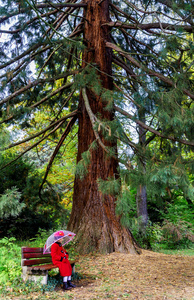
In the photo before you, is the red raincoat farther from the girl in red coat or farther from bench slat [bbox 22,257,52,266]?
bench slat [bbox 22,257,52,266]

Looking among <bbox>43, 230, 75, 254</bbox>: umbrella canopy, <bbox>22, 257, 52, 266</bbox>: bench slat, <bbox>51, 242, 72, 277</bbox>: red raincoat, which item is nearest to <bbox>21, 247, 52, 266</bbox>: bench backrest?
<bbox>22, 257, 52, 266</bbox>: bench slat

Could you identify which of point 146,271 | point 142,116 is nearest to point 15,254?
point 146,271

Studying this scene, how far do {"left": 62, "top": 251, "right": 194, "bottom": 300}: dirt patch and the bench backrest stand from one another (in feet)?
2.30

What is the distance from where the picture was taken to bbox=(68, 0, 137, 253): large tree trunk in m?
6.81

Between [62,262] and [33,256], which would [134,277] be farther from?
[33,256]

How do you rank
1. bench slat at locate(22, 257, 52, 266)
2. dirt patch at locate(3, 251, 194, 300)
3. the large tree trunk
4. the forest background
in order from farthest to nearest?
1. the large tree trunk
2. the forest background
3. bench slat at locate(22, 257, 52, 266)
4. dirt patch at locate(3, 251, 194, 300)

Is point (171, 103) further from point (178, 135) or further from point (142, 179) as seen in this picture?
point (142, 179)

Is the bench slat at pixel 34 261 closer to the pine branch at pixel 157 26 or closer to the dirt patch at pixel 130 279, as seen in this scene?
the dirt patch at pixel 130 279

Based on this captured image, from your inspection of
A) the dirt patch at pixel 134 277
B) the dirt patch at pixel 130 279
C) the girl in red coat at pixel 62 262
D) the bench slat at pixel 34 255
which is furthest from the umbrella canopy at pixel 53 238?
the dirt patch at pixel 134 277

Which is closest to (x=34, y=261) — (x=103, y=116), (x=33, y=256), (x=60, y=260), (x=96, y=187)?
(x=33, y=256)

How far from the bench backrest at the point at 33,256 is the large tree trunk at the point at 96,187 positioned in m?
1.62

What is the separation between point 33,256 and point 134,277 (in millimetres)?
1796

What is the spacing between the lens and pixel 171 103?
5453 millimetres

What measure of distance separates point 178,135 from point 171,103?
574 mm
